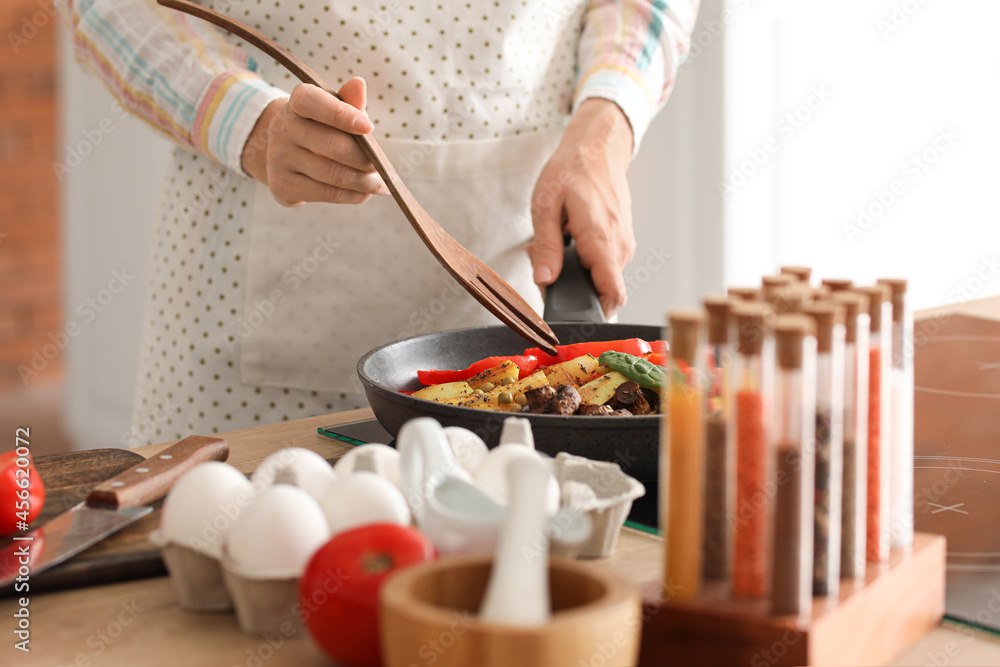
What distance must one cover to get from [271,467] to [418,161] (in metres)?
0.81

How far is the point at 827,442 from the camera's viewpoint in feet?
1.73

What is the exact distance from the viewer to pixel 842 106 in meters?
2.54

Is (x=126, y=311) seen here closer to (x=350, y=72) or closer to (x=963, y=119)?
(x=350, y=72)

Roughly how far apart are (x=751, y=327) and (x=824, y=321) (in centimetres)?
4

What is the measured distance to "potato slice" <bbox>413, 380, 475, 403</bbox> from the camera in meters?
0.97

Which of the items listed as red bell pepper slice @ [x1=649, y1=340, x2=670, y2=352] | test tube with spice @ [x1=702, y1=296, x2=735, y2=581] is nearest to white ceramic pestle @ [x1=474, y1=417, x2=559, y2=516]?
test tube with spice @ [x1=702, y1=296, x2=735, y2=581]

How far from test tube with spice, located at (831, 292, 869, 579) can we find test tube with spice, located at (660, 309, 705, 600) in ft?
0.30

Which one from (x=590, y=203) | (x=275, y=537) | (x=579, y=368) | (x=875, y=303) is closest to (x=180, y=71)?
(x=590, y=203)

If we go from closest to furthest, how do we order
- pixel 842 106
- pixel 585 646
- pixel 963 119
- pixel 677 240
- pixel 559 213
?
pixel 585 646 < pixel 559 213 < pixel 963 119 < pixel 842 106 < pixel 677 240

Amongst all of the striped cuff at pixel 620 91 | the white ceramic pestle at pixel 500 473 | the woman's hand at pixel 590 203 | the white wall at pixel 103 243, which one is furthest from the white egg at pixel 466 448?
the white wall at pixel 103 243

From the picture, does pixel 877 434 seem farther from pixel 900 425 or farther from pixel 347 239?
pixel 347 239

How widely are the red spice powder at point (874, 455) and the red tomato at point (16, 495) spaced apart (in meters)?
0.59

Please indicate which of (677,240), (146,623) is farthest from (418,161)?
(677,240)

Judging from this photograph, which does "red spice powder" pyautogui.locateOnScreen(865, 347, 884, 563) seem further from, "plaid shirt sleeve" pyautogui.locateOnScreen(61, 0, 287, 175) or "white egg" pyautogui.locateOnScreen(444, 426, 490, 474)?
"plaid shirt sleeve" pyautogui.locateOnScreen(61, 0, 287, 175)
